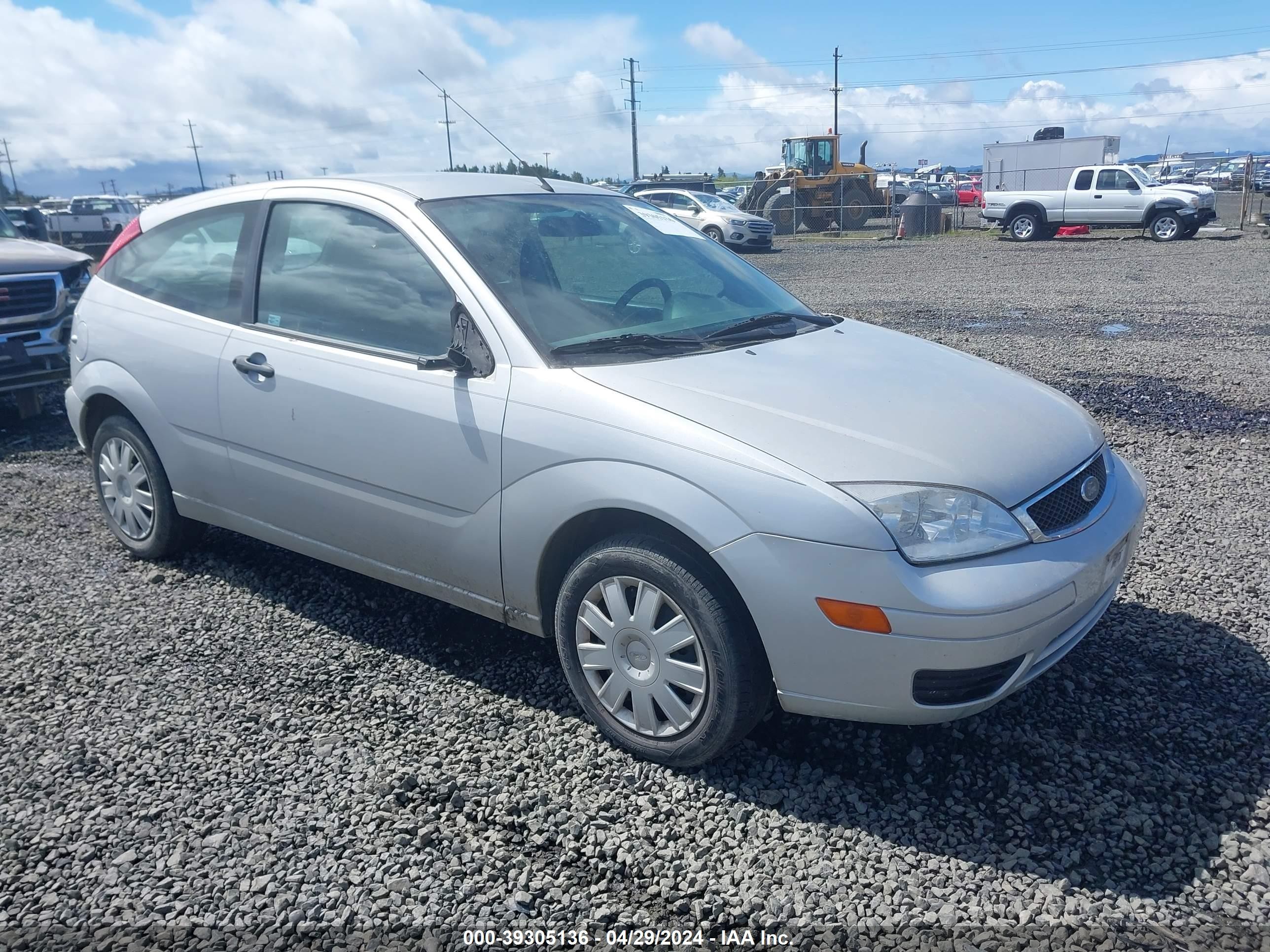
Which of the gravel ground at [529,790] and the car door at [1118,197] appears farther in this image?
the car door at [1118,197]

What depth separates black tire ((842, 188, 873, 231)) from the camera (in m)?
34.1

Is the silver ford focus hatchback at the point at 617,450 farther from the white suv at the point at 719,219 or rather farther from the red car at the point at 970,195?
the red car at the point at 970,195

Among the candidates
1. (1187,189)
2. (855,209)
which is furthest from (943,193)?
(1187,189)

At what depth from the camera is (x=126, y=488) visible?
471 centimetres

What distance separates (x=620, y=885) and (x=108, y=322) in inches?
141

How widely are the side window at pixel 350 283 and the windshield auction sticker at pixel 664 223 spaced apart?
1199 mm

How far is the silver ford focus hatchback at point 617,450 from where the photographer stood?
2670mm

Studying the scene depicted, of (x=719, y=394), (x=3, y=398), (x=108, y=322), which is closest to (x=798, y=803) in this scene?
(x=719, y=394)

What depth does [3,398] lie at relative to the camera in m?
8.88

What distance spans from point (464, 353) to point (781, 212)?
1236 inches

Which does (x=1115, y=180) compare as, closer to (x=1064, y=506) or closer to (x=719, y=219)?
(x=719, y=219)

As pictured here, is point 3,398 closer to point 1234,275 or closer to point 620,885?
point 620,885

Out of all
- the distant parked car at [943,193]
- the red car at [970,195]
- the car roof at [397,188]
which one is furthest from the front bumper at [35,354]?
the red car at [970,195]

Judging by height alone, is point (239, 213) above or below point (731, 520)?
above
